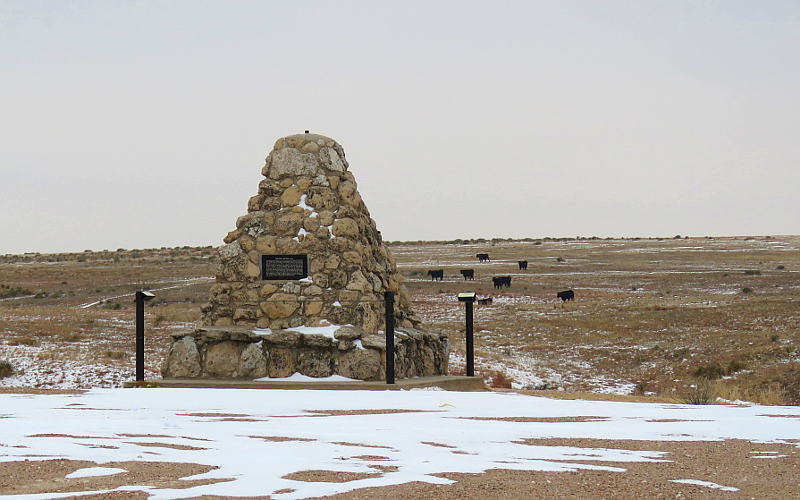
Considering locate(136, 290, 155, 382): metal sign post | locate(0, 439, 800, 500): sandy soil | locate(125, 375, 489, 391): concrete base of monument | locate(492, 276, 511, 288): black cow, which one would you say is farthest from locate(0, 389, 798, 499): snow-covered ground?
locate(492, 276, 511, 288): black cow

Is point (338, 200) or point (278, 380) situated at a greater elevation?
point (338, 200)

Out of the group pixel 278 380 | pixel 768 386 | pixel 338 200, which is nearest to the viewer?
pixel 278 380

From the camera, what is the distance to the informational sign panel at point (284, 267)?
54.8 ft

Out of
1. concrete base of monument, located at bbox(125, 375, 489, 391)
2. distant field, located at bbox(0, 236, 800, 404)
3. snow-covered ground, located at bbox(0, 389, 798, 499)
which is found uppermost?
snow-covered ground, located at bbox(0, 389, 798, 499)

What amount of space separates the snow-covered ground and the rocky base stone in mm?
1721

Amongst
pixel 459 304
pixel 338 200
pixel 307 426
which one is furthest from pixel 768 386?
pixel 459 304

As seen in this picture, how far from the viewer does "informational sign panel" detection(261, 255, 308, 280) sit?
54.8 ft

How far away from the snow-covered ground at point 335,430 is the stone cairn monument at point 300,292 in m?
1.88

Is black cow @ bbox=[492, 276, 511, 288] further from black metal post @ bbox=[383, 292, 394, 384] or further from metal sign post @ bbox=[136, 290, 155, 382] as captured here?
black metal post @ bbox=[383, 292, 394, 384]

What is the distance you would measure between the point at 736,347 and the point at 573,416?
15723 mm

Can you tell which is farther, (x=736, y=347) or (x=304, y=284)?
(x=736, y=347)

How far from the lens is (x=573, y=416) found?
11.5m

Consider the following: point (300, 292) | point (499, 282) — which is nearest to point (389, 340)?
point (300, 292)

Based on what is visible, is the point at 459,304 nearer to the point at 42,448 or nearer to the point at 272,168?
the point at 272,168
